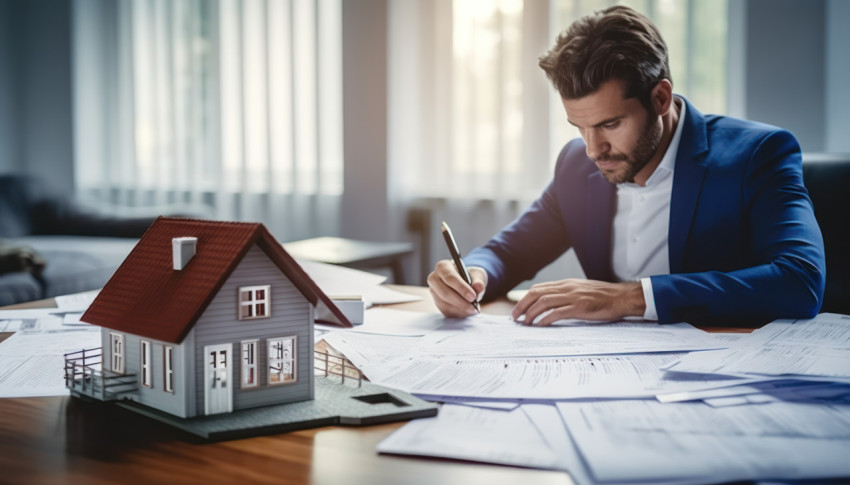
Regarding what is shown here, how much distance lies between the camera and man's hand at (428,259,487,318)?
1.27 meters

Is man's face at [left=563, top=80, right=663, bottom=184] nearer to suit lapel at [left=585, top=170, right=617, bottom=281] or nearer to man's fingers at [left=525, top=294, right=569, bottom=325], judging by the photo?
suit lapel at [left=585, top=170, right=617, bottom=281]

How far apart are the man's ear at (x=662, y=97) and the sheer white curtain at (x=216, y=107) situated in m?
2.29

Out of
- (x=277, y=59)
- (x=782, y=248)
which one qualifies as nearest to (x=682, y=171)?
(x=782, y=248)

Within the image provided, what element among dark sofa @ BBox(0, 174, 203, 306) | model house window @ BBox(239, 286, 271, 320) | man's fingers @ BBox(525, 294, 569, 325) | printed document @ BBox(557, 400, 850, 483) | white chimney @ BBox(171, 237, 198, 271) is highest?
white chimney @ BBox(171, 237, 198, 271)

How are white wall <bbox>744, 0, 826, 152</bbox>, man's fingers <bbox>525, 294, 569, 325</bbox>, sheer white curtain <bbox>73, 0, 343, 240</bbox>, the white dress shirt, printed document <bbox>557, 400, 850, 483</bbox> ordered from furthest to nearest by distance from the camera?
sheer white curtain <bbox>73, 0, 343, 240</bbox>
white wall <bbox>744, 0, 826, 152</bbox>
the white dress shirt
man's fingers <bbox>525, 294, 569, 325</bbox>
printed document <bbox>557, 400, 850, 483</bbox>

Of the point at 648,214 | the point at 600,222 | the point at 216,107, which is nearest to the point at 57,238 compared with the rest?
the point at 216,107

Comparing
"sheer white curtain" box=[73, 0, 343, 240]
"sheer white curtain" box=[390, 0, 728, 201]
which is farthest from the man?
"sheer white curtain" box=[73, 0, 343, 240]

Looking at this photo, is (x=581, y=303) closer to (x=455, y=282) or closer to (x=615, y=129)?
(x=455, y=282)

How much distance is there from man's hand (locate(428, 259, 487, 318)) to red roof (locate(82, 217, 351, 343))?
491mm

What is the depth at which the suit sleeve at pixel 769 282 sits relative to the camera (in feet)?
3.92

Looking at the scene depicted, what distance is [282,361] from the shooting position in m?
0.74

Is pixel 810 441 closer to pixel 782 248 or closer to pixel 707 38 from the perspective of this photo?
pixel 782 248

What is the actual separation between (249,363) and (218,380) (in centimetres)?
3

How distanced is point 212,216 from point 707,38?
2508 mm
